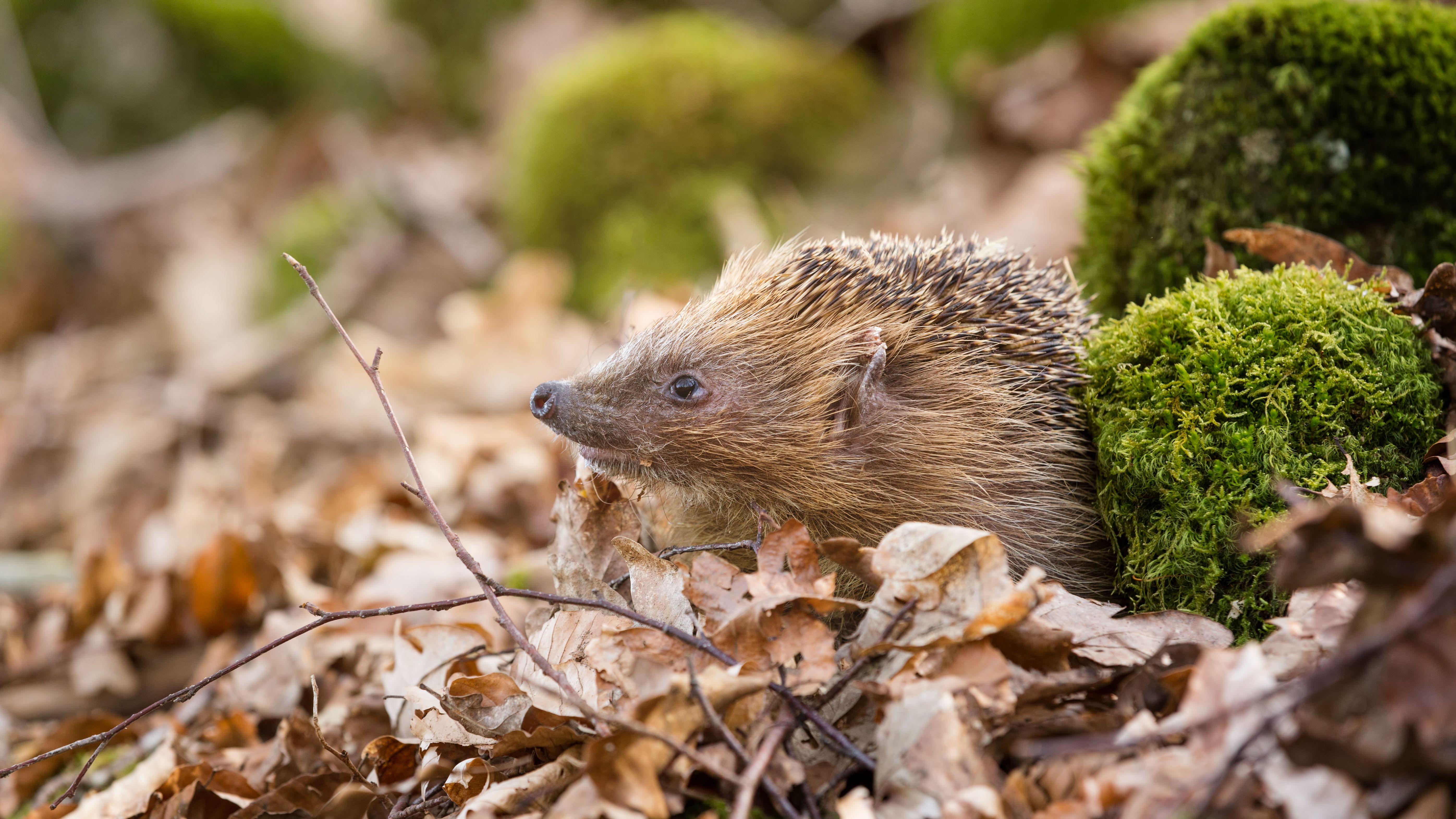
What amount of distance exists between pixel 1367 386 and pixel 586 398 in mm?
2558

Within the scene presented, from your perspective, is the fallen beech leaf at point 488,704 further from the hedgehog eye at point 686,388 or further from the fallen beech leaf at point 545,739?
the hedgehog eye at point 686,388

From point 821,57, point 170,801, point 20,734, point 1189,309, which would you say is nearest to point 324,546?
point 20,734

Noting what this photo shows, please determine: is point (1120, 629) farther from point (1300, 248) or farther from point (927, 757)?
point (1300, 248)

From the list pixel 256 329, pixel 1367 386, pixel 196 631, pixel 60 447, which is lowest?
pixel 1367 386

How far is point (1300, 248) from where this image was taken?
3.97m

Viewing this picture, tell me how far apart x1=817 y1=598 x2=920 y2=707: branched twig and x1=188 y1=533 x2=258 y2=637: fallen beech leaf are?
344 centimetres

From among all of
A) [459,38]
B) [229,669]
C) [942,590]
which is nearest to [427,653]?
[229,669]

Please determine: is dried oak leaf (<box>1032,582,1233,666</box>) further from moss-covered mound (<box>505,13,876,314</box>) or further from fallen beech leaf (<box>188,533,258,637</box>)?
moss-covered mound (<box>505,13,876,314</box>)

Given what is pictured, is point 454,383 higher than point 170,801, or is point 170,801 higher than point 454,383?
point 454,383

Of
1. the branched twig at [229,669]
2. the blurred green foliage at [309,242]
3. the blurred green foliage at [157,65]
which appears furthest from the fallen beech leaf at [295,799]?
the blurred green foliage at [157,65]

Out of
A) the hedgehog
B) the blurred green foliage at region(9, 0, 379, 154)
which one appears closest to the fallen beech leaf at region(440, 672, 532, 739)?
A: the hedgehog

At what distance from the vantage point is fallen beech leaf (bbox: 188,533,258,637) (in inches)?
198

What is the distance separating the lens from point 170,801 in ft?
10.8

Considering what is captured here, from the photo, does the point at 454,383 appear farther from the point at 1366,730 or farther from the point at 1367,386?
the point at 1366,730
